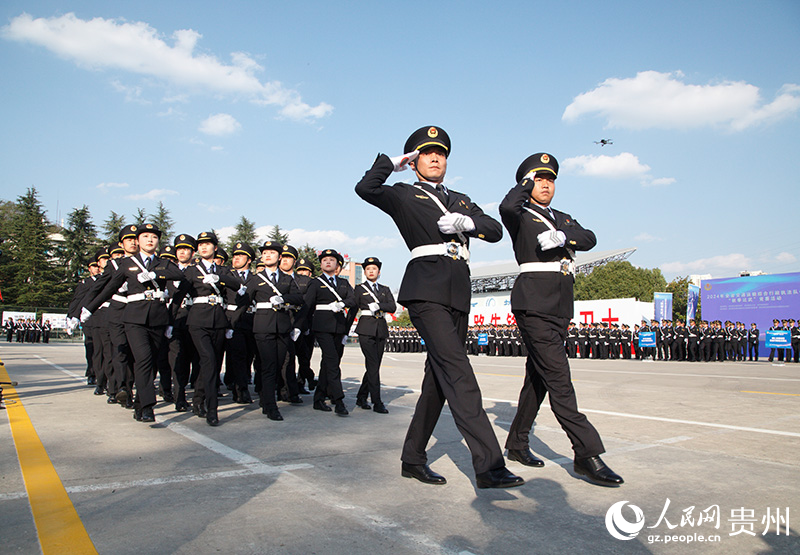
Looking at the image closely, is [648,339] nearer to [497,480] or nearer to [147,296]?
[147,296]

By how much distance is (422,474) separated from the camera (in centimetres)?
368

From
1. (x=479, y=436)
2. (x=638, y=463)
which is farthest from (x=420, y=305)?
(x=638, y=463)

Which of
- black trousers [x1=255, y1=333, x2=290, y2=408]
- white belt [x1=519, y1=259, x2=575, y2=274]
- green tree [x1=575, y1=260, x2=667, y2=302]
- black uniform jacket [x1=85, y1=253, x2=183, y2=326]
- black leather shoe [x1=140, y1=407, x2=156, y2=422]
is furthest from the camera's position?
green tree [x1=575, y1=260, x2=667, y2=302]

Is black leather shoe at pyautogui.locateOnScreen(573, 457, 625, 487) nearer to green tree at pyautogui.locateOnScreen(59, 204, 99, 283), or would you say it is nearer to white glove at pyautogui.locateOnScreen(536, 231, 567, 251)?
white glove at pyautogui.locateOnScreen(536, 231, 567, 251)

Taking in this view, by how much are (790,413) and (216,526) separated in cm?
702

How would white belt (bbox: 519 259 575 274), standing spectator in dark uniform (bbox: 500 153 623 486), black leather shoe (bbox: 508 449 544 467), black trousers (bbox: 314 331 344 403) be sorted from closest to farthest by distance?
1. standing spectator in dark uniform (bbox: 500 153 623 486)
2. black leather shoe (bbox: 508 449 544 467)
3. white belt (bbox: 519 259 575 274)
4. black trousers (bbox: 314 331 344 403)

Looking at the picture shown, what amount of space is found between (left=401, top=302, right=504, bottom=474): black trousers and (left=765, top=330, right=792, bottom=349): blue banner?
2383 cm

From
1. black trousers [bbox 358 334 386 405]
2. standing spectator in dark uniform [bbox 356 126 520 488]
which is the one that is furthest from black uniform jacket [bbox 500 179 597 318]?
black trousers [bbox 358 334 386 405]

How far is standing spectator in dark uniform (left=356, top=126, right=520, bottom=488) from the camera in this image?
11.9ft

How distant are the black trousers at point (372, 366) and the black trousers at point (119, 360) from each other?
9.55ft

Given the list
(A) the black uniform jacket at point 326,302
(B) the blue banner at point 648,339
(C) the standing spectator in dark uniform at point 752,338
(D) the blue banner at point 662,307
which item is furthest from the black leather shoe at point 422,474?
(D) the blue banner at point 662,307

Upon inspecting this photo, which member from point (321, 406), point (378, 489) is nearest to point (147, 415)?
point (321, 406)

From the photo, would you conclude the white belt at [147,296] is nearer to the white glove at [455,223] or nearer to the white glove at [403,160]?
the white glove at [403,160]

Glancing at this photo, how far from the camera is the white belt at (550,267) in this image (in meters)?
4.33
